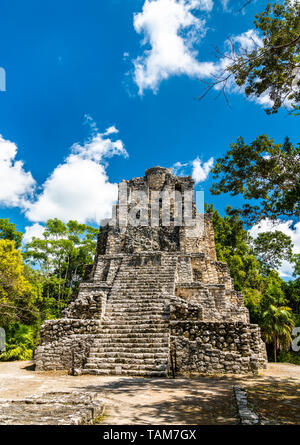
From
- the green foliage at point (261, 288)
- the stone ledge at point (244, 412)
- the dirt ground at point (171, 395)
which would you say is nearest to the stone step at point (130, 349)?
the dirt ground at point (171, 395)

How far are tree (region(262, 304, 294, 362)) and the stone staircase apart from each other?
9104 millimetres

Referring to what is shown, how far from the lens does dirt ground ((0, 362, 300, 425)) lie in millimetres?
3783

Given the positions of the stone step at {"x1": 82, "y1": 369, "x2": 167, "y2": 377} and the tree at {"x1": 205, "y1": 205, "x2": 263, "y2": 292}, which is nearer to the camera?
the stone step at {"x1": 82, "y1": 369, "x2": 167, "y2": 377}

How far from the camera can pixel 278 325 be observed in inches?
687

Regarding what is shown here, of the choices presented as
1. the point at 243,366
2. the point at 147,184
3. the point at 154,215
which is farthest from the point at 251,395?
the point at 147,184

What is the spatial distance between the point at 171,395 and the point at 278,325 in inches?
580

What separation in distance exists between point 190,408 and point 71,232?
26.5m

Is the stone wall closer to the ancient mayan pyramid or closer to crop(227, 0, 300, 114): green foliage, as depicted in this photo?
the ancient mayan pyramid

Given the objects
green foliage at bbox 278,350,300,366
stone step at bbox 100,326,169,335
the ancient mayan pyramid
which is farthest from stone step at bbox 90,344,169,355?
green foliage at bbox 278,350,300,366

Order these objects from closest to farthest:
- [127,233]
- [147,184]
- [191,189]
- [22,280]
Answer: [22,280] < [127,233] < [191,189] < [147,184]

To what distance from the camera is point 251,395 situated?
500 cm

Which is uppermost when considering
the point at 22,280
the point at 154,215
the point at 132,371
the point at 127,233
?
the point at 154,215

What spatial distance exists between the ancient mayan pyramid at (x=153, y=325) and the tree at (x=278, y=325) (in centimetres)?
472
